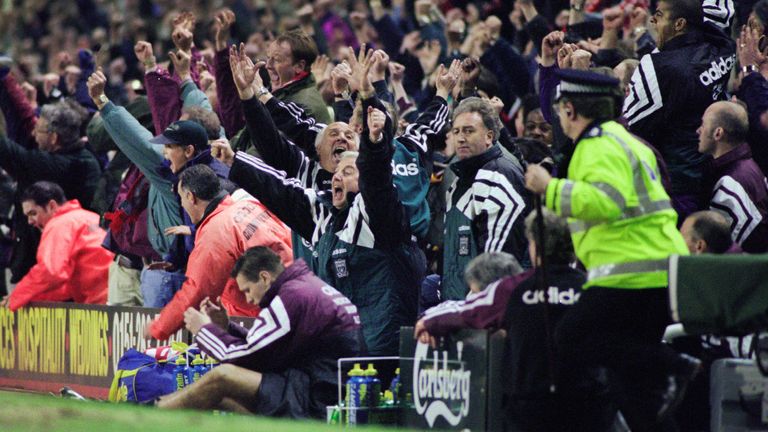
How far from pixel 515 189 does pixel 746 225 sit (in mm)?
1501

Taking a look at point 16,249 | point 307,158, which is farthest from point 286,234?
point 16,249

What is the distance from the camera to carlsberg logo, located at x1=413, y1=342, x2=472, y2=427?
7988 mm

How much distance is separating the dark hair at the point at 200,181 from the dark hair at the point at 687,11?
3.72 metres

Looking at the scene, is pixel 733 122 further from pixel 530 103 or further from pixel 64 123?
pixel 64 123

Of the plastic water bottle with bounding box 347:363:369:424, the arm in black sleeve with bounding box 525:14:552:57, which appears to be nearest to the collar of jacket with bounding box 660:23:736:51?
the arm in black sleeve with bounding box 525:14:552:57

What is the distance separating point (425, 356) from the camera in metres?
8.23

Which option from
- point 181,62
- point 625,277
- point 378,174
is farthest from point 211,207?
point 625,277

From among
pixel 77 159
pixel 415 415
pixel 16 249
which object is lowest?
pixel 415 415

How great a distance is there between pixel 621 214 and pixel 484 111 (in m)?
2.43

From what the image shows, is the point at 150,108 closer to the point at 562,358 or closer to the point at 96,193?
the point at 96,193

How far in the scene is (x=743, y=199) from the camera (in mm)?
8969

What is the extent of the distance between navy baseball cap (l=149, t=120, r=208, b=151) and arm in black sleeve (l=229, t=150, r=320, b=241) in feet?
3.65

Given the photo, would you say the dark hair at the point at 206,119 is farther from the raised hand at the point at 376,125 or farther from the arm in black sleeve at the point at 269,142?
the raised hand at the point at 376,125

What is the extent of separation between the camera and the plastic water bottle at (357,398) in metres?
8.52
